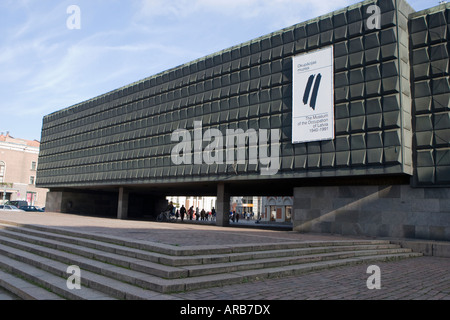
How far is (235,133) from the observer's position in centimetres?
2984

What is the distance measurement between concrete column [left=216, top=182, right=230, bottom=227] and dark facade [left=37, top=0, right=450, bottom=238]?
1.08 meters

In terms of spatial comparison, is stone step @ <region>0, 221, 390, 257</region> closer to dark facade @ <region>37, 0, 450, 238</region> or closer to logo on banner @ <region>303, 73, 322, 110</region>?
dark facade @ <region>37, 0, 450, 238</region>

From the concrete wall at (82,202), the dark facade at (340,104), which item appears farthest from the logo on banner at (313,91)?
the concrete wall at (82,202)

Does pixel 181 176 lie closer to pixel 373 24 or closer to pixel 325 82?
pixel 325 82

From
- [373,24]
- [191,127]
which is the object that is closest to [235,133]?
[191,127]

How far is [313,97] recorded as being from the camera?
24953mm

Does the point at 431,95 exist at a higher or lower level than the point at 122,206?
higher

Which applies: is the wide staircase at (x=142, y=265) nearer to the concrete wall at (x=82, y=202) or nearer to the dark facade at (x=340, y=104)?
the dark facade at (x=340, y=104)

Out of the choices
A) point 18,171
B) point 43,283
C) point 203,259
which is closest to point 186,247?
point 203,259

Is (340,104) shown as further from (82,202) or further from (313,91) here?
(82,202)

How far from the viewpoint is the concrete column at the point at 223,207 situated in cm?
3142

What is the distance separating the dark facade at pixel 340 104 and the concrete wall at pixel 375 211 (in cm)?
21

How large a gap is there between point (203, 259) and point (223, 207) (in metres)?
22.6

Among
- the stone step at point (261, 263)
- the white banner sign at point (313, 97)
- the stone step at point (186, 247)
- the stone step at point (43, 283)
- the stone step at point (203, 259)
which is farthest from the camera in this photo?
the white banner sign at point (313, 97)
